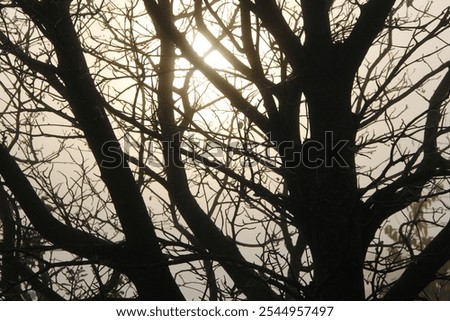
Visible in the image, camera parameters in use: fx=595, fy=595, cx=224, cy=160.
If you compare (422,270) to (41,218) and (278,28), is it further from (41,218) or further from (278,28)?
(41,218)

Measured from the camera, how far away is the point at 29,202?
162 inches

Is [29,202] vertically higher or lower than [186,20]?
lower

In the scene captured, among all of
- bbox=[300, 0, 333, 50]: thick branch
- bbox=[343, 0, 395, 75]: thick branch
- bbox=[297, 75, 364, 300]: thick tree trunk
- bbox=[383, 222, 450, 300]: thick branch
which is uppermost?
bbox=[300, 0, 333, 50]: thick branch

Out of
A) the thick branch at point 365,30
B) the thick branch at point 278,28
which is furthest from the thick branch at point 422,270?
the thick branch at point 278,28

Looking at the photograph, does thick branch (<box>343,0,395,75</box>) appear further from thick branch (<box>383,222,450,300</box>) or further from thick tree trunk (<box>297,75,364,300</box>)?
thick branch (<box>383,222,450,300</box>)

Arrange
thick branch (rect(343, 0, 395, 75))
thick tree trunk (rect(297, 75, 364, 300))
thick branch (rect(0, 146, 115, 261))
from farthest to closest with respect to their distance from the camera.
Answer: thick branch (rect(0, 146, 115, 261)) < thick branch (rect(343, 0, 395, 75)) < thick tree trunk (rect(297, 75, 364, 300))

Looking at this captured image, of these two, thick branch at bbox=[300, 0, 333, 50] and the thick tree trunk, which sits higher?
thick branch at bbox=[300, 0, 333, 50]

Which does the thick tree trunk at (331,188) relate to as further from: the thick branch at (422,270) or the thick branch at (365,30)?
the thick branch at (422,270)

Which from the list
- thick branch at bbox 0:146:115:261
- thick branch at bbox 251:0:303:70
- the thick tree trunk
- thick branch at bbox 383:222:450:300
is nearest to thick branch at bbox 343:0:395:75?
the thick tree trunk
